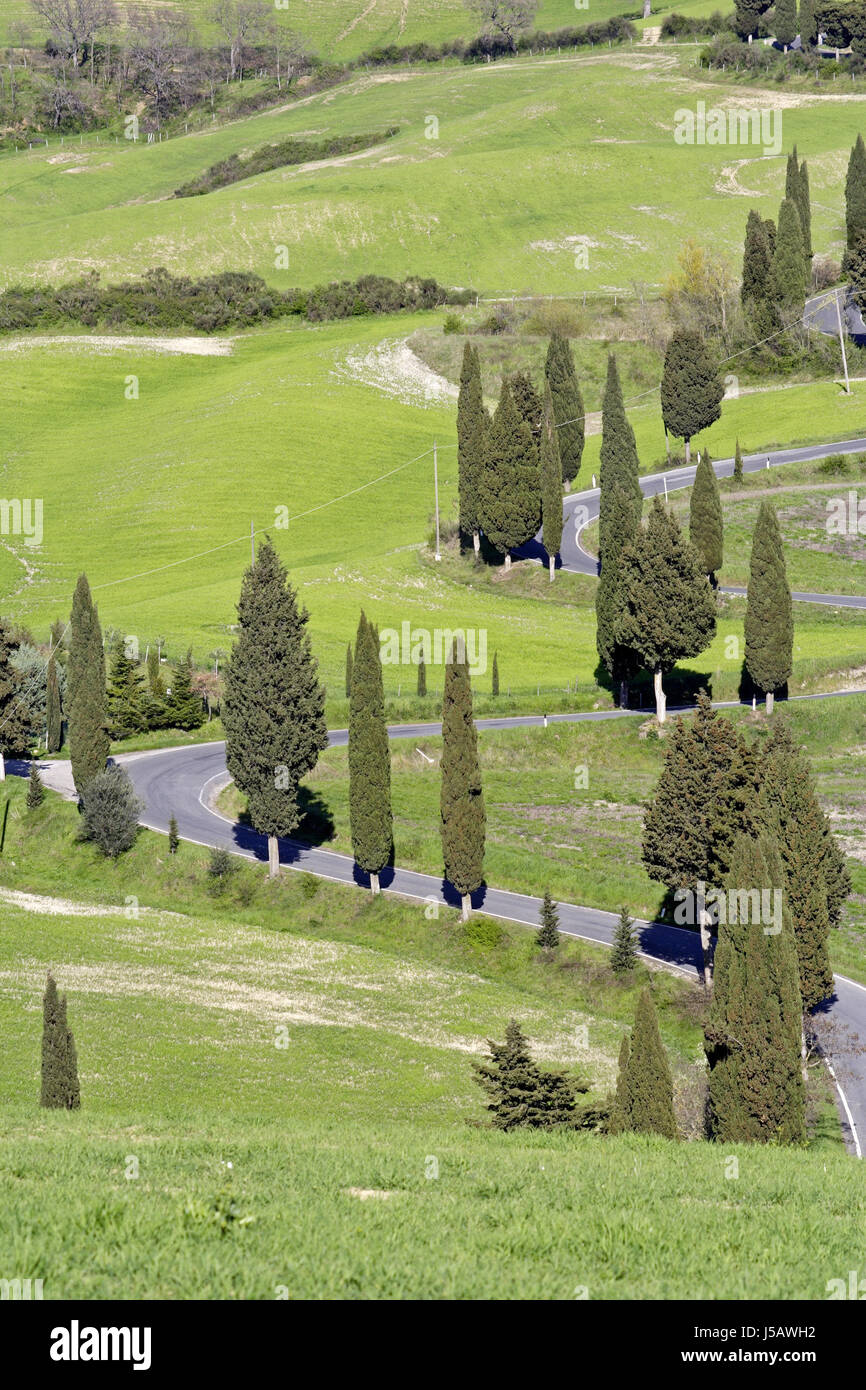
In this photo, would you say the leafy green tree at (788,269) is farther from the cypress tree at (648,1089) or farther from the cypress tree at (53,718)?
the cypress tree at (648,1089)

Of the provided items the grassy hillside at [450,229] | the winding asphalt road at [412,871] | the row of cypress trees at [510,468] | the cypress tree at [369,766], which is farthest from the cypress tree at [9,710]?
the grassy hillside at [450,229]

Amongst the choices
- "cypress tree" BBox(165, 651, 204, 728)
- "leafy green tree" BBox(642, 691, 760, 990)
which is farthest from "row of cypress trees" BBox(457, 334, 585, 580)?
"leafy green tree" BBox(642, 691, 760, 990)

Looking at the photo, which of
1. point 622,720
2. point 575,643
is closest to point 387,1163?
point 622,720

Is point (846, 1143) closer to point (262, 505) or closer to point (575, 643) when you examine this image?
point (575, 643)

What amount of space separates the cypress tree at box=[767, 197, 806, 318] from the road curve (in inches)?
1073

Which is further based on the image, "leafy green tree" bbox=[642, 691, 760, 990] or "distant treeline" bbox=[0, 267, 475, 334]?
"distant treeline" bbox=[0, 267, 475, 334]

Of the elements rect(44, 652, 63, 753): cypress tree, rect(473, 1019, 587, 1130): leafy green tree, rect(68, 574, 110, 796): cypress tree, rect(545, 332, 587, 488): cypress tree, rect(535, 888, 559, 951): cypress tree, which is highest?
rect(545, 332, 587, 488): cypress tree

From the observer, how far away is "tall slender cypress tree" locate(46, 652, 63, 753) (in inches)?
3088

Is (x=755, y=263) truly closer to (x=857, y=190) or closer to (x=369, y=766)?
(x=857, y=190)

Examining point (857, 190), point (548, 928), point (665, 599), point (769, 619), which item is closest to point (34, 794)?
point (548, 928)

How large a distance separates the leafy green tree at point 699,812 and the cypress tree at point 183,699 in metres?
38.7

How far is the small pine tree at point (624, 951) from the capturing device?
48.4m

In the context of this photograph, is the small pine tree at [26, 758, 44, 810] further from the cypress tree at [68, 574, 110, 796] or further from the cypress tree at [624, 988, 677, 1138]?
the cypress tree at [624, 988, 677, 1138]

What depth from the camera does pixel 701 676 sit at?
3135 inches
